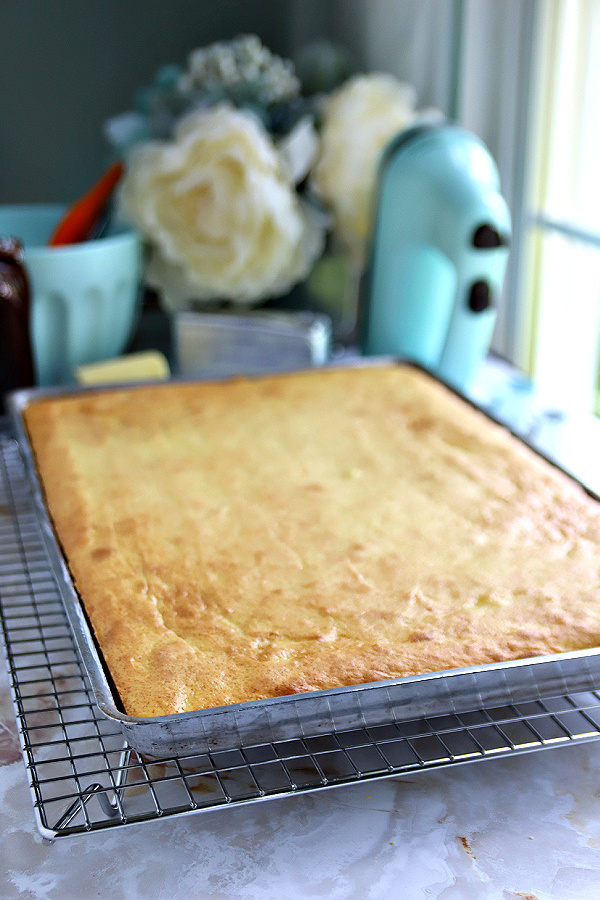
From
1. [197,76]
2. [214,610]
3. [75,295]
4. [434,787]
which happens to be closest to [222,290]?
[75,295]

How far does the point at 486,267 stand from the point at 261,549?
52 centimetres

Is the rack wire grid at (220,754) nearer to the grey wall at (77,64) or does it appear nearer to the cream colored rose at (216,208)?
the cream colored rose at (216,208)

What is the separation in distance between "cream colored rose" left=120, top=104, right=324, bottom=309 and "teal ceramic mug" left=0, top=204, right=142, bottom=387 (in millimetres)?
46

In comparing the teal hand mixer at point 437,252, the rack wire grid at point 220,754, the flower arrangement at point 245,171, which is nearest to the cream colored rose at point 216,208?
the flower arrangement at point 245,171

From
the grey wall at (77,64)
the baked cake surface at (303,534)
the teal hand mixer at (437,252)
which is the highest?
the grey wall at (77,64)

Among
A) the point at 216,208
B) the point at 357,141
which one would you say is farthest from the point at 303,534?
the point at 357,141

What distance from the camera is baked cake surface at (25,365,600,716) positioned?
1.95 feet

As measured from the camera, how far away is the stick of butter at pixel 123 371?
1.11 metres

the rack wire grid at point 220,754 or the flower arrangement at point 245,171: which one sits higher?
the flower arrangement at point 245,171

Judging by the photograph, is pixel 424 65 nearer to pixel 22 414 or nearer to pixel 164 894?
pixel 22 414

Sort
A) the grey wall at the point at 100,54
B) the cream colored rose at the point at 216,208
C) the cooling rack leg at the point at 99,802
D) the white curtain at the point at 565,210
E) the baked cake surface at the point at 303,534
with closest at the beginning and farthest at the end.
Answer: the cooling rack leg at the point at 99,802 < the baked cake surface at the point at 303,534 < the cream colored rose at the point at 216,208 < the white curtain at the point at 565,210 < the grey wall at the point at 100,54

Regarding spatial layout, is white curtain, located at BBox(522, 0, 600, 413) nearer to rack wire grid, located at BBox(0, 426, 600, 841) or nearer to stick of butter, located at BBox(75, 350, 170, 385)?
stick of butter, located at BBox(75, 350, 170, 385)

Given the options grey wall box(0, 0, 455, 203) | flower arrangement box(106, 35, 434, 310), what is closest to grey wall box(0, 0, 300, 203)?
grey wall box(0, 0, 455, 203)

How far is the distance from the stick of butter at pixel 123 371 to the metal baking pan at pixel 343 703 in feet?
Result: 1.84
